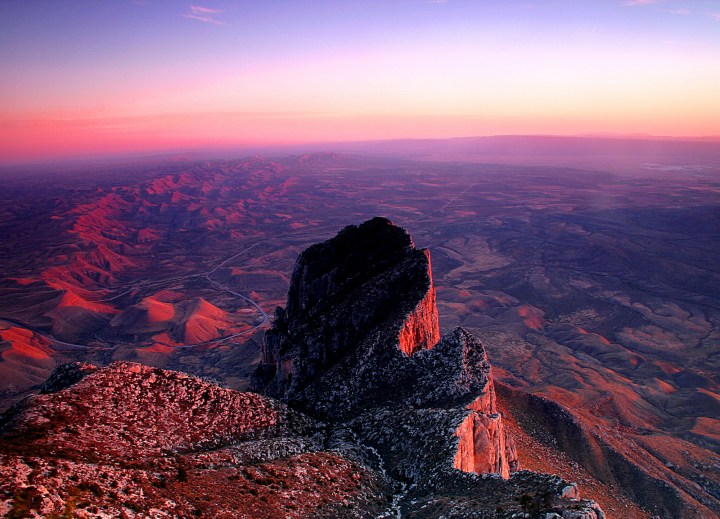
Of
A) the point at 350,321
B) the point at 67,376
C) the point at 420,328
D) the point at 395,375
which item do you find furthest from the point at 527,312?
the point at 67,376

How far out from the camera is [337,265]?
38.6 metres

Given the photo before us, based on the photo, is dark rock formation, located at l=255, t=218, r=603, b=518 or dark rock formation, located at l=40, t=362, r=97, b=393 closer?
dark rock formation, located at l=255, t=218, r=603, b=518

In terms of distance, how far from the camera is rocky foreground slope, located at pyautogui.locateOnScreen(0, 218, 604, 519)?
554 inches

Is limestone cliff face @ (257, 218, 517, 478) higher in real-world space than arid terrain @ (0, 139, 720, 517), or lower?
higher

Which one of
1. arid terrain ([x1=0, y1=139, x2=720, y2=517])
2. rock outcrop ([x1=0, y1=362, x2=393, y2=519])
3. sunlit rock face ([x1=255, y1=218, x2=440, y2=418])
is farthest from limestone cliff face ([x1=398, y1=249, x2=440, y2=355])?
arid terrain ([x1=0, y1=139, x2=720, y2=517])

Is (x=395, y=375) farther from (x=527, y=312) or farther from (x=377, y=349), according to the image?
(x=527, y=312)

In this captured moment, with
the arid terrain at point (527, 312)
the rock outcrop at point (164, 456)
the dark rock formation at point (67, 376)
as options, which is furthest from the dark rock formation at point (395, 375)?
the arid terrain at point (527, 312)

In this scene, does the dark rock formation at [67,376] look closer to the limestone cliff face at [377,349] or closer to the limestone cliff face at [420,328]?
the limestone cliff face at [377,349]

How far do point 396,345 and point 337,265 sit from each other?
41.4 feet

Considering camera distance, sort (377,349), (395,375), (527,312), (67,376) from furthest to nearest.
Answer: (527,312)
(377,349)
(395,375)
(67,376)

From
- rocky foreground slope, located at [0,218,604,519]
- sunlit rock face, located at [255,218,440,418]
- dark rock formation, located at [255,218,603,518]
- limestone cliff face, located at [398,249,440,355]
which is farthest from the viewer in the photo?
limestone cliff face, located at [398,249,440,355]

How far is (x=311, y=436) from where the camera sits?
23.0 metres

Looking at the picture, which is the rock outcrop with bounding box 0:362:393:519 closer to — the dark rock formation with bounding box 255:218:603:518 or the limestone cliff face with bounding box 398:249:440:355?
the dark rock formation with bounding box 255:218:603:518

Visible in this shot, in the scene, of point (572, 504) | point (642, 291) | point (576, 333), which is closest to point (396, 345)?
point (572, 504)
